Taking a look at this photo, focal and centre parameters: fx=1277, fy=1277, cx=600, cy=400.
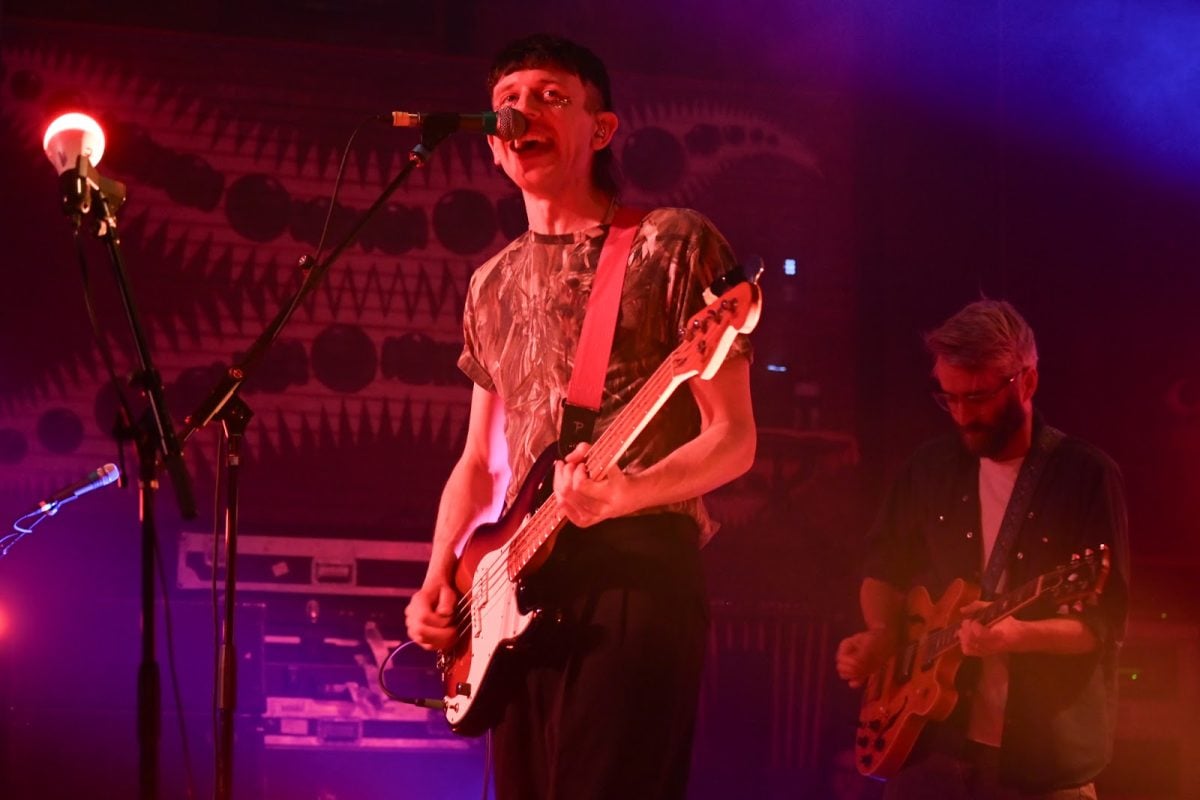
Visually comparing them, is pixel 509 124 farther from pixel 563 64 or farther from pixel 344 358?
pixel 344 358

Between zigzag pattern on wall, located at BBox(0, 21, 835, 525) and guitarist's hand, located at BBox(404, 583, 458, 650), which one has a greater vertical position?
zigzag pattern on wall, located at BBox(0, 21, 835, 525)

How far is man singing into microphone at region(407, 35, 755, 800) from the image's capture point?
2639mm

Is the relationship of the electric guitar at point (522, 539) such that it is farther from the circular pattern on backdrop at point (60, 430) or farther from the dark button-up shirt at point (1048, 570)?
the circular pattern on backdrop at point (60, 430)

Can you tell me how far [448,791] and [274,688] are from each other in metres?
0.91

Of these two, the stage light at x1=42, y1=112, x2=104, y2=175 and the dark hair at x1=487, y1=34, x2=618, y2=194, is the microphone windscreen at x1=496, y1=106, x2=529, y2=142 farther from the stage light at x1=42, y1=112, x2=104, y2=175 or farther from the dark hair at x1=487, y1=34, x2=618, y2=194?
the stage light at x1=42, y1=112, x2=104, y2=175

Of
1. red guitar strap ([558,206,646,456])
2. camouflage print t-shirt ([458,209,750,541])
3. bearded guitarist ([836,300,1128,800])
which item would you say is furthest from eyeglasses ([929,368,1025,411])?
red guitar strap ([558,206,646,456])

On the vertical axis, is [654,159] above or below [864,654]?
above

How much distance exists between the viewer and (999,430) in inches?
162

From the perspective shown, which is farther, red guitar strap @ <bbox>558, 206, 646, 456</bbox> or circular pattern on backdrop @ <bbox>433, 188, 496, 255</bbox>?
circular pattern on backdrop @ <bbox>433, 188, 496, 255</bbox>

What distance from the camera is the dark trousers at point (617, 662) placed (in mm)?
2621

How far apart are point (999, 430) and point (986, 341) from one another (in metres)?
0.29

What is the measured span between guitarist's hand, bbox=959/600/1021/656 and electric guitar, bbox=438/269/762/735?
1.61 meters

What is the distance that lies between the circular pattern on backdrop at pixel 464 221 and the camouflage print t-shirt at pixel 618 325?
332 cm

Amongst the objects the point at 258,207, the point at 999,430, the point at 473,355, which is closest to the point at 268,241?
the point at 258,207
